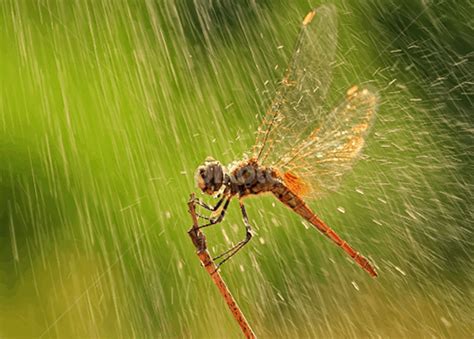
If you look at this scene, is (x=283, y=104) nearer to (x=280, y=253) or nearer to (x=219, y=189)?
(x=219, y=189)

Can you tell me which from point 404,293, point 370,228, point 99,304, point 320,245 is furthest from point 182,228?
point 404,293

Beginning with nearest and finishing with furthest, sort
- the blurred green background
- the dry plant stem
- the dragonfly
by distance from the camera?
the dry plant stem
the dragonfly
the blurred green background

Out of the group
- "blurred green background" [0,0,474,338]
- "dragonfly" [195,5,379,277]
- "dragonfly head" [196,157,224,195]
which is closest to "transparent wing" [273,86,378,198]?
"dragonfly" [195,5,379,277]

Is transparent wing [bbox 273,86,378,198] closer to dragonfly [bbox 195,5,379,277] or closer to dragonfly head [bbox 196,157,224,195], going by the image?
dragonfly [bbox 195,5,379,277]

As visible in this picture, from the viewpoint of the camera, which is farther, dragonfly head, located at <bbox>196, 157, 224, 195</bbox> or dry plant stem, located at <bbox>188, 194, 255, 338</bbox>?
dragonfly head, located at <bbox>196, 157, 224, 195</bbox>

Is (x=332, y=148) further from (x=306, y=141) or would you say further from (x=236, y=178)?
(x=236, y=178)

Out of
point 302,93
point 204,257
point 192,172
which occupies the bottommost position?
point 204,257

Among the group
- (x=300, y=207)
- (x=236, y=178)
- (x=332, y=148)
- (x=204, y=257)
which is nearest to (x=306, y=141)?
(x=332, y=148)
